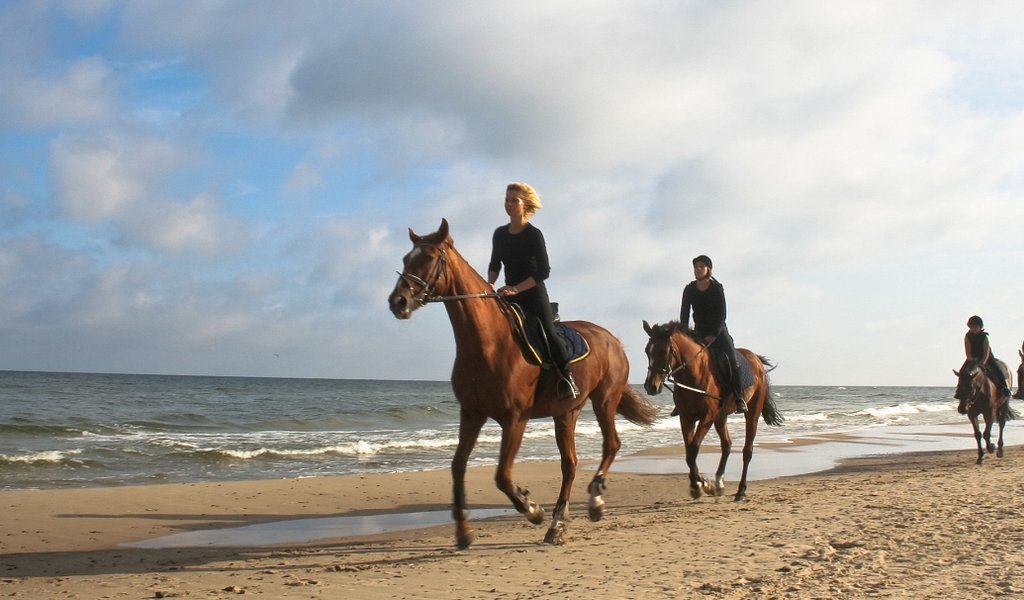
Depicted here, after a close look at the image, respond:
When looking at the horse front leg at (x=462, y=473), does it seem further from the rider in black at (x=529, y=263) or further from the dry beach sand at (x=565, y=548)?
the rider in black at (x=529, y=263)

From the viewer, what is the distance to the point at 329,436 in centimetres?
2639

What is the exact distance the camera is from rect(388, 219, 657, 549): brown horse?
6574 mm

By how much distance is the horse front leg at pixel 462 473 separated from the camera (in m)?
7.12

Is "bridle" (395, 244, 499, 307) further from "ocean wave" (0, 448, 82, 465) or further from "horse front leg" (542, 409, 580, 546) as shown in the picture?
"ocean wave" (0, 448, 82, 465)

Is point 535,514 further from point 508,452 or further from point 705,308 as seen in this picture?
point 705,308

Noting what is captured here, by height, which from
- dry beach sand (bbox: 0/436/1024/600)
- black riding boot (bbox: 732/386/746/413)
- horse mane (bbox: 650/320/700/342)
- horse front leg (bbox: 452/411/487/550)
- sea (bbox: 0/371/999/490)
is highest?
horse mane (bbox: 650/320/700/342)

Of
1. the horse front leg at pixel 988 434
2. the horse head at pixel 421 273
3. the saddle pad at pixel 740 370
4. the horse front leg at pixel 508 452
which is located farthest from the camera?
the horse front leg at pixel 988 434

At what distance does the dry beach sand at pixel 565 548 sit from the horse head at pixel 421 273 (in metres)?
1.93

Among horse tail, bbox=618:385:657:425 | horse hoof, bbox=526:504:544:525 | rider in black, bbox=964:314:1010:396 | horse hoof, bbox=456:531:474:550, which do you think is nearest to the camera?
horse hoof, bbox=456:531:474:550

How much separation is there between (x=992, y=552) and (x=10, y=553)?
26.8 ft

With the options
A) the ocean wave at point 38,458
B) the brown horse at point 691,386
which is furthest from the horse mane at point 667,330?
the ocean wave at point 38,458

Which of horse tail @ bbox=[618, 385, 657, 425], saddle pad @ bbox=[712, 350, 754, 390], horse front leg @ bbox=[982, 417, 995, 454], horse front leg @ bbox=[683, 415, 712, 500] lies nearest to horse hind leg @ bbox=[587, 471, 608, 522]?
horse front leg @ bbox=[683, 415, 712, 500]

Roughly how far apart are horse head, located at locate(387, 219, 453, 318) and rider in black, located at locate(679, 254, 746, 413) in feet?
16.1

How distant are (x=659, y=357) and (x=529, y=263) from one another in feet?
9.86
